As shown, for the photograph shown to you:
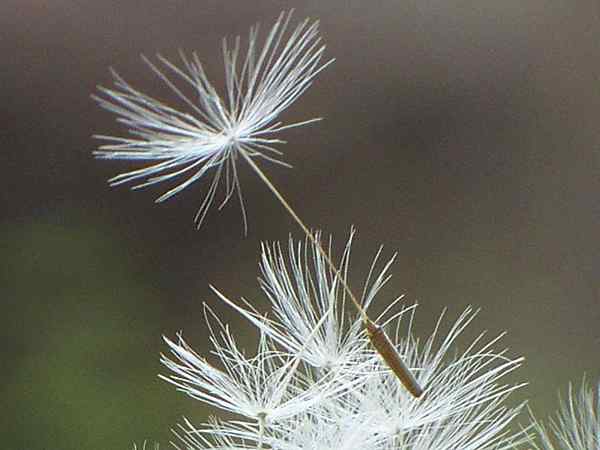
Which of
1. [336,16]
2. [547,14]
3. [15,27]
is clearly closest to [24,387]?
[15,27]

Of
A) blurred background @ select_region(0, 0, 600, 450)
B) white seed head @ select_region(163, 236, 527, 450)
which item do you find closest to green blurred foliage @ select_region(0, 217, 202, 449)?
blurred background @ select_region(0, 0, 600, 450)

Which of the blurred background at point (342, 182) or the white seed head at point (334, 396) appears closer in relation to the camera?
the white seed head at point (334, 396)

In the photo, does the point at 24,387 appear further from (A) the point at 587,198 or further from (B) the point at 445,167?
(A) the point at 587,198

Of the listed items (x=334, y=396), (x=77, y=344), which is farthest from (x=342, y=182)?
(x=334, y=396)

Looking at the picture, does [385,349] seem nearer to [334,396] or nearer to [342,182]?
[334,396]

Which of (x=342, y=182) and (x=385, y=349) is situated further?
(x=342, y=182)

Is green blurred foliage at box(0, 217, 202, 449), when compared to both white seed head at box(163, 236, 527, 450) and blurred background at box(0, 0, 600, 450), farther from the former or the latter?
white seed head at box(163, 236, 527, 450)

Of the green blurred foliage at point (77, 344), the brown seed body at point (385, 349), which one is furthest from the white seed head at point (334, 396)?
the green blurred foliage at point (77, 344)

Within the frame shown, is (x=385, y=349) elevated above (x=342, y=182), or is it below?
below

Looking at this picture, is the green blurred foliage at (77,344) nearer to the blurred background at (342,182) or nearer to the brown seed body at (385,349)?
the blurred background at (342,182)
